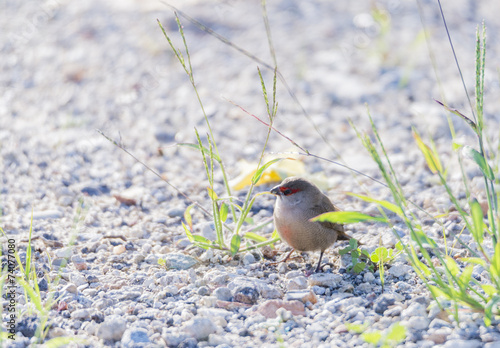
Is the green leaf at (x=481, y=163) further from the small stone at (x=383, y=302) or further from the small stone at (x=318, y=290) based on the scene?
the small stone at (x=318, y=290)

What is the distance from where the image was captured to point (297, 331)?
10.3 feet

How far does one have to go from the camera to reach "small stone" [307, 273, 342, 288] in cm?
364

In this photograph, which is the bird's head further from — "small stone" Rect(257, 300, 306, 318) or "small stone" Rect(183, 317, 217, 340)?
"small stone" Rect(183, 317, 217, 340)

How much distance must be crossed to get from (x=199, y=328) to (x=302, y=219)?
117 centimetres

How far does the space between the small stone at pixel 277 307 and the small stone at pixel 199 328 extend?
33 centimetres

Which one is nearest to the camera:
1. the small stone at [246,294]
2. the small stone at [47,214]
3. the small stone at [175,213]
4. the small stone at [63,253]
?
the small stone at [246,294]

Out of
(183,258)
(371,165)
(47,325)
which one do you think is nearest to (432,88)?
(371,165)

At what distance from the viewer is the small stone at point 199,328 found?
3.03 meters

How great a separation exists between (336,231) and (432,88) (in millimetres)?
3707

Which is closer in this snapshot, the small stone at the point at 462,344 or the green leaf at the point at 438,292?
the small stone at the point at 462,344

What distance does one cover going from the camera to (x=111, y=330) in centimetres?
304

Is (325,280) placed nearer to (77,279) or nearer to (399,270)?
(399,270)

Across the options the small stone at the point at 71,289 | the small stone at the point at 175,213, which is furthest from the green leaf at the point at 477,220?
the small stone at the point at 175,213

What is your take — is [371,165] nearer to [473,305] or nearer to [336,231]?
[336,231]
